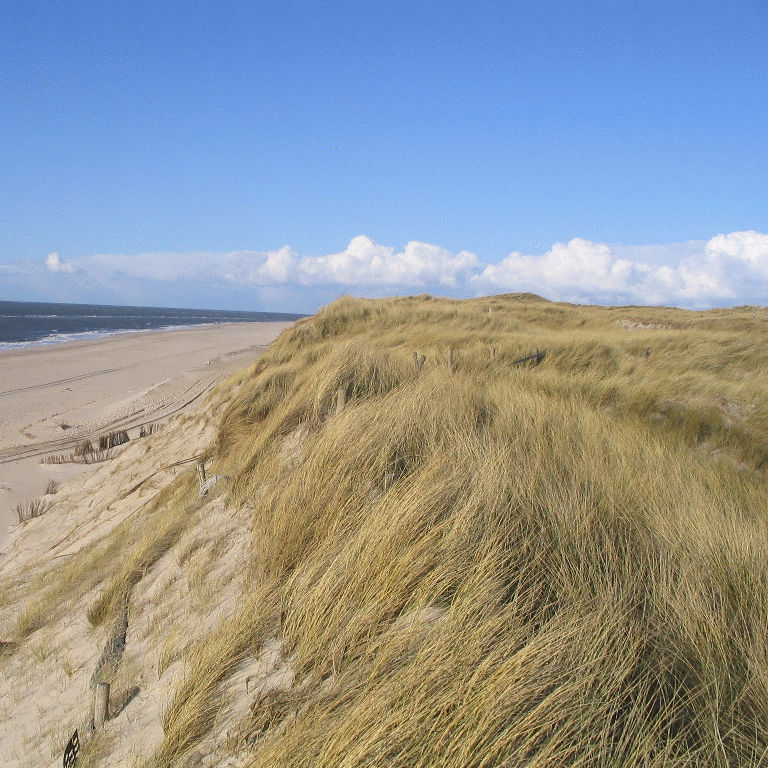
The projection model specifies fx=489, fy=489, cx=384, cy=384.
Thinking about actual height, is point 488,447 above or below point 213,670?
above

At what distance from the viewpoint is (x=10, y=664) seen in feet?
9.98

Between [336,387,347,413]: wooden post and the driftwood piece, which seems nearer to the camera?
[336,387,347,413]: wooden post

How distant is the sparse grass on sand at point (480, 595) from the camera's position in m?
1.54

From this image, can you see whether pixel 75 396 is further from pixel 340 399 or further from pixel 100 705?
pixel 100 705

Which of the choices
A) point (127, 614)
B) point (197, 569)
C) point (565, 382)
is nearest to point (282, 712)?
point (197, 569)

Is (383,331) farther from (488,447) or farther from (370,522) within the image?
(370,522)

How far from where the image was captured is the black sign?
6.81ft

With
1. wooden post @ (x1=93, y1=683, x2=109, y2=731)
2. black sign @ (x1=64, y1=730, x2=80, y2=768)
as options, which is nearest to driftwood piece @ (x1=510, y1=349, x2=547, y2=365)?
wooden post @ (x1=93, y1=683, x2=109, y2=731)

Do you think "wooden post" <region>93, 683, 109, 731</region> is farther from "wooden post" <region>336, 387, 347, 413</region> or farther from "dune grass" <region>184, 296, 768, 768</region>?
"wooden post" <region>336, 387, 347, 413</region>

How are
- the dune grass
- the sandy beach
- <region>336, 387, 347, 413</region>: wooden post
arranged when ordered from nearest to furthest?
the dune grass < <region>336, 387, 347, 413</region>: wooden post < the sandy beach

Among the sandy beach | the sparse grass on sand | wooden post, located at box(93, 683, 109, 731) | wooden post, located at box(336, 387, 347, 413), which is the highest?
wooden post, located at box(336, 387, 347, 413)

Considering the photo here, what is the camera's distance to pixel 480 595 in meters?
1.98

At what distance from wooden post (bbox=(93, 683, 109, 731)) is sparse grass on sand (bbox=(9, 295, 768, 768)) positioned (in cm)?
35

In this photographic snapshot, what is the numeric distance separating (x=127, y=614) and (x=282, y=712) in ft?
5.62
